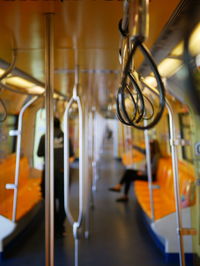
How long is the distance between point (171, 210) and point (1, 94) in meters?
1.96

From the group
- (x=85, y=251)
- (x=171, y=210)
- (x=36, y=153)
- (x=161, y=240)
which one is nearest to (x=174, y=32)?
(x=36, y=153)

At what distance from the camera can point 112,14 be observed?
120cm

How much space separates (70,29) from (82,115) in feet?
2.14

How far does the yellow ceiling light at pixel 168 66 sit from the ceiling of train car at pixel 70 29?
0.36 m

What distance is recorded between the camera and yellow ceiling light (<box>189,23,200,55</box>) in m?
1.49

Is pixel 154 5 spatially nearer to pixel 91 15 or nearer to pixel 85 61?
pixel 91 15

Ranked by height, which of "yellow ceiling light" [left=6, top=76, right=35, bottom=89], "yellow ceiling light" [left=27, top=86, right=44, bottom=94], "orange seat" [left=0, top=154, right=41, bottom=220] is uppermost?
"yellow ceiling light" [left=6, top=76, right=35, bottom=89]

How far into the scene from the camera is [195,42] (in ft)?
5.27

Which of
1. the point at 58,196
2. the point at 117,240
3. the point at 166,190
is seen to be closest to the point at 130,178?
the point at 166,190

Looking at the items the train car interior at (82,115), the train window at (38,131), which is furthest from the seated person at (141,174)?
the train window at (38,131)

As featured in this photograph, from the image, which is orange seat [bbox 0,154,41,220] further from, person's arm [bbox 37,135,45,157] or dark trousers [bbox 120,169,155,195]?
dark trousers [bbox 120,169,155,195]

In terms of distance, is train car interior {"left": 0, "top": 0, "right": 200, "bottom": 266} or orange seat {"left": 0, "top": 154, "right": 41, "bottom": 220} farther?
orange seat {"left": 0, "top": 154, "right": 41, "bottom": 220}

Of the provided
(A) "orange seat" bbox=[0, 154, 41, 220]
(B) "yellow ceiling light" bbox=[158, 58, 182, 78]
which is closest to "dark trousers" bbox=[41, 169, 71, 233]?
(A) "orange seat" bbox=[0, 154, 41, 220]

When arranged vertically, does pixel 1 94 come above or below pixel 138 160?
above
